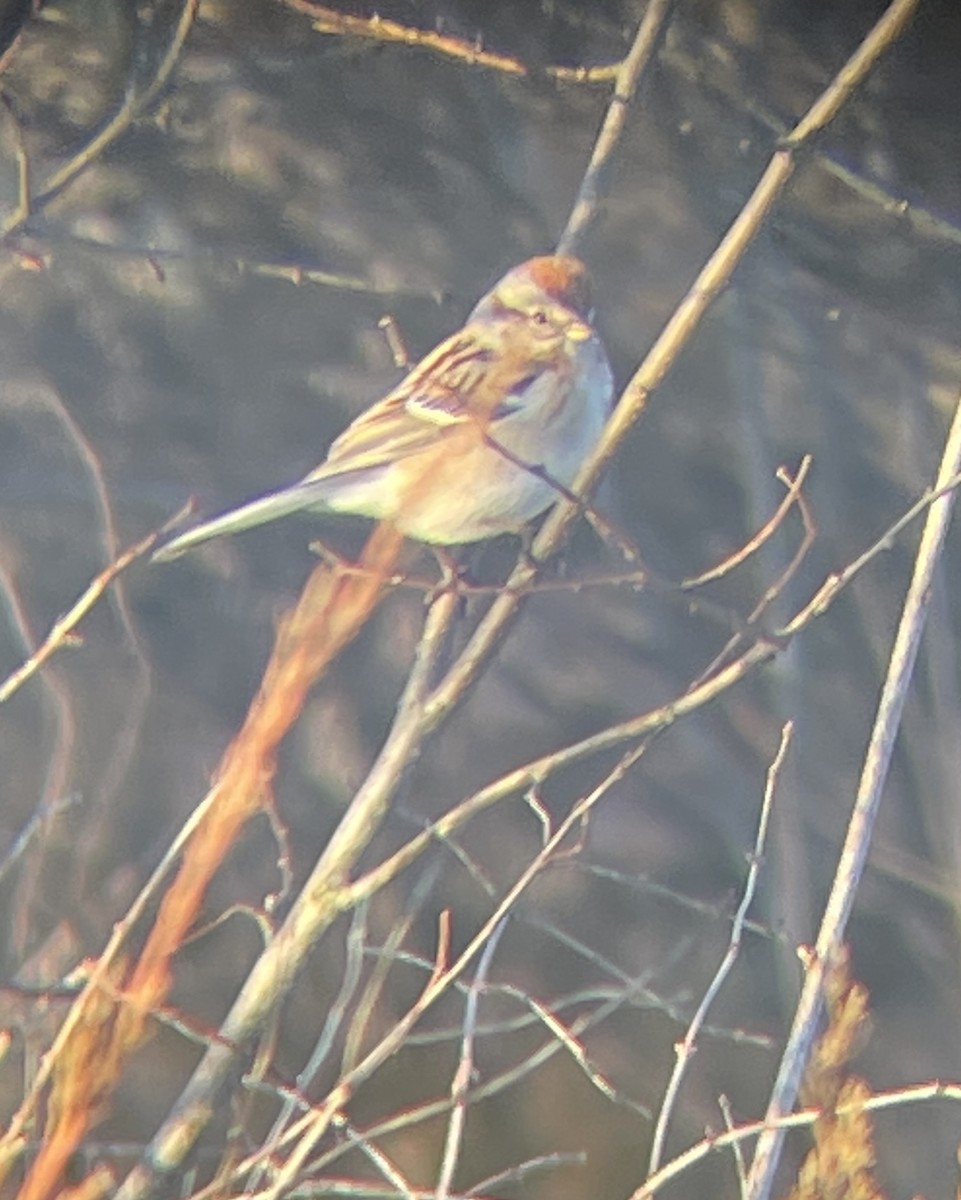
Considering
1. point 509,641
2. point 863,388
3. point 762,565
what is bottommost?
point 509,641

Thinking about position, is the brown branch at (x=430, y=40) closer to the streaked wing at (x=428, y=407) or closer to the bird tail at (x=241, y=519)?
the streaked wing at (x=428, y=407)

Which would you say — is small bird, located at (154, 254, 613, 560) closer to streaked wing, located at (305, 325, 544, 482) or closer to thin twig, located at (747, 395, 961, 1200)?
streaked wing, located at (305, 325, 544, 482)

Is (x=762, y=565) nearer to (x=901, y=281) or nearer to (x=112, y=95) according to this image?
(x=901, y=281)

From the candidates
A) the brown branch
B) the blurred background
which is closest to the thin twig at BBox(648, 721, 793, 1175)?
the blurred background

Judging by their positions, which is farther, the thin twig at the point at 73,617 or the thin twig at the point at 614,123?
the thin twig at the point at 614,123

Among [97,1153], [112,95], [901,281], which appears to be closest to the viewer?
[97,1153]

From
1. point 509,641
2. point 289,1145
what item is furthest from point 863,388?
point 289,1145

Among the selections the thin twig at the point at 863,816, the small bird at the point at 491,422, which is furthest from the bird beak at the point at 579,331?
the thin twig at the point at 863,816
